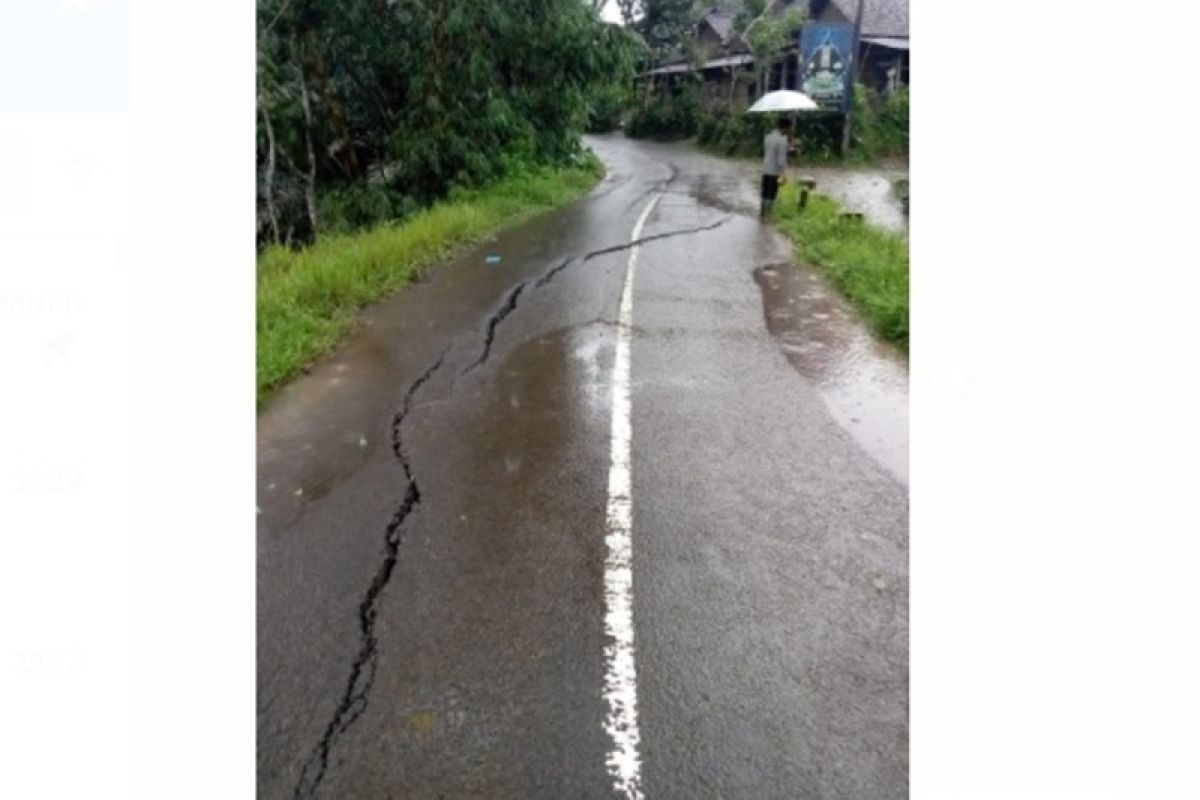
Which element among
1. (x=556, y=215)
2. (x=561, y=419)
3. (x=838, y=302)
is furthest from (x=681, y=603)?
(x=556, y=215)

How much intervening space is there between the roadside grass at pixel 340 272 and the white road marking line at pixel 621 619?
2102 millimetres

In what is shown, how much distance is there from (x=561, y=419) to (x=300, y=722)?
7.65 ft

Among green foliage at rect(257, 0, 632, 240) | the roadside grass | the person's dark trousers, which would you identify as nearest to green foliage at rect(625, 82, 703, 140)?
green foliage at rect(257, 0, 632, 240)

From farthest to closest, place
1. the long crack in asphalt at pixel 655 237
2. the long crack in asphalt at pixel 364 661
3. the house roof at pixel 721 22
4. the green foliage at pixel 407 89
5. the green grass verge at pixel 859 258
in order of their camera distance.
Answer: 1. the house roof at pixel 721 22
2. the green foliage at pixel 407 89
3. the long crack in asphalt at pixel 655 237
4. the green grass verge at pixel 859 258
5. the long crack in asphalt at pixel 364 661

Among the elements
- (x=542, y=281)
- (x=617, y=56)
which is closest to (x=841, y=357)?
(x=542, y=281)

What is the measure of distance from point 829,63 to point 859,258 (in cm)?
1759

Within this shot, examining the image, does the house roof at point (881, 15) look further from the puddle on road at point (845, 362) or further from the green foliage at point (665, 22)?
the puddle on road at point (845, 362)

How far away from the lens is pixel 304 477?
12.1 feet

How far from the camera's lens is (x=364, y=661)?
248cm

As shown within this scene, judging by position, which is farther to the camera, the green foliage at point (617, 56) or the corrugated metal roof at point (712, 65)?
the corrugated metal roof at point (712, 65)

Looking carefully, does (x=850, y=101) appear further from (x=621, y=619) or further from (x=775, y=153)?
(x=621, y=619)

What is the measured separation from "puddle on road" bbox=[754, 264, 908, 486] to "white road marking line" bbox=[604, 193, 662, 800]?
1250 millimetres

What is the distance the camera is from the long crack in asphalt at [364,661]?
2.10m

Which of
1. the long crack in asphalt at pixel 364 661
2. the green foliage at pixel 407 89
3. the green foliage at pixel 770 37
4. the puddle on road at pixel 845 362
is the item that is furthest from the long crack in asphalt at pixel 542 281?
the green foliage at pixel 770 37
